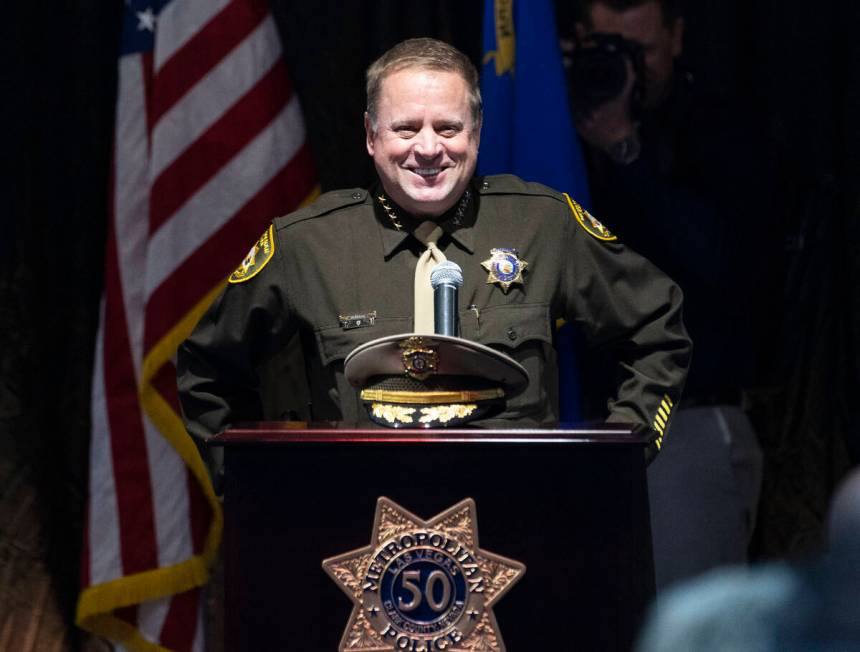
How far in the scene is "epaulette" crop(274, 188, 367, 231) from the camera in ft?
7.58

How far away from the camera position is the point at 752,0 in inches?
127

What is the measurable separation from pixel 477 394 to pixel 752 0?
5.52 ft

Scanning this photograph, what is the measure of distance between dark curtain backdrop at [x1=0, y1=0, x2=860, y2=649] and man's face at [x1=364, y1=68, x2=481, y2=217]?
105 centimetres

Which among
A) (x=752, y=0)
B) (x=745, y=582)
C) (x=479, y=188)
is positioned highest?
(x=752, y=0)

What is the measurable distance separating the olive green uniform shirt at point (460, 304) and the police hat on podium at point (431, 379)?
0.68ft

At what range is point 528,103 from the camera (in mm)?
3010

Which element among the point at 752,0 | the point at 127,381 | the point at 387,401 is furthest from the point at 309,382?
the point at 752,0

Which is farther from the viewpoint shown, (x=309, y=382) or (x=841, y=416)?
(x=841, y=416)

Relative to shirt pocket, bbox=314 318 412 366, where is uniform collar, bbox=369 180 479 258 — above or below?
above

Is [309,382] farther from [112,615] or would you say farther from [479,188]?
→ [112,615]

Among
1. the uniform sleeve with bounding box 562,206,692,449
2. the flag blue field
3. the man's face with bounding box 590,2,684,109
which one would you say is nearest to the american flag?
the flag blue field

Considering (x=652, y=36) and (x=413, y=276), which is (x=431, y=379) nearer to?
(x=413, y=276)

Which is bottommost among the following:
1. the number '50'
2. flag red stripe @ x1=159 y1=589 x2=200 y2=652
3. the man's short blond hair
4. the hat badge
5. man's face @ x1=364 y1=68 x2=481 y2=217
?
flag red stripe @ x1=159 y1=589 x2=200 y2=652

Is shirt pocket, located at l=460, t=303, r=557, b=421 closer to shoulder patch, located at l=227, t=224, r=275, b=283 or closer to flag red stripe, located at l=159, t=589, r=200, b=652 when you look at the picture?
shoulder patch, located at l=227, t=224, r=275, b=283
